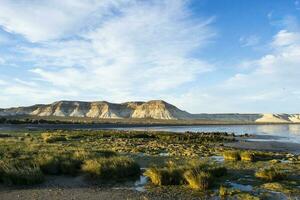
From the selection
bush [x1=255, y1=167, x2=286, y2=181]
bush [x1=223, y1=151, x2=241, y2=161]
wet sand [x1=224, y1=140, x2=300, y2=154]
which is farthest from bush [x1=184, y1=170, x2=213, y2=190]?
wet sand [x1=224, y1=140, x2=300, y2=154]

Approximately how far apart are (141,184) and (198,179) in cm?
234

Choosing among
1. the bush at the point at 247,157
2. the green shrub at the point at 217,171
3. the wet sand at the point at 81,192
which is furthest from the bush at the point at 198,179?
the bush at the point at 247,157

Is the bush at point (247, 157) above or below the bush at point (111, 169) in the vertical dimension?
above

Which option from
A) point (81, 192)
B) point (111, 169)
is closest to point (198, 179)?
point (111, 169)

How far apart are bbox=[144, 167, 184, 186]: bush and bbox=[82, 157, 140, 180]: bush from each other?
1640 mm

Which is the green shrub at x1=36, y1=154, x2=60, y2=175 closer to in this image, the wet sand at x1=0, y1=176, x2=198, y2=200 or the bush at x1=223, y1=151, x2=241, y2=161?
the wet sand at x1=0, y1=176, x2=198, y2=200

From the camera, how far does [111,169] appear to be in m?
18.0

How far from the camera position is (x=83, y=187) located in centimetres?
1597

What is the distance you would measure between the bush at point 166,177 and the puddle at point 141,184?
0.39 m

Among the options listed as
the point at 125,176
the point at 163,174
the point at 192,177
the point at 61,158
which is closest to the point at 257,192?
the point at 192,177

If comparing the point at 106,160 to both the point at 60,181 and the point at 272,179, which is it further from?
the point at 272,179

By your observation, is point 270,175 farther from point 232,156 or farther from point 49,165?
point 49,165

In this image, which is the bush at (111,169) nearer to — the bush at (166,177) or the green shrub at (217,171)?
the bush at (166,177)

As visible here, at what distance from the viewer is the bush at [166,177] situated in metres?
16.4
